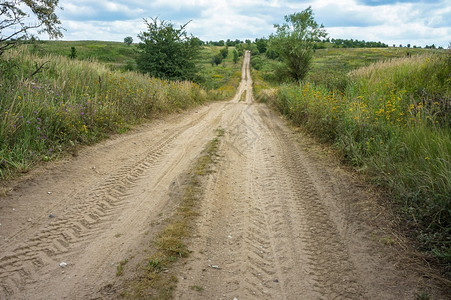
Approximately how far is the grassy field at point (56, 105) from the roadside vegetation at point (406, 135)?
5540mm

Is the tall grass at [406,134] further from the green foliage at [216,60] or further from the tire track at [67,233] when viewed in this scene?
the green foliage at [216,60]

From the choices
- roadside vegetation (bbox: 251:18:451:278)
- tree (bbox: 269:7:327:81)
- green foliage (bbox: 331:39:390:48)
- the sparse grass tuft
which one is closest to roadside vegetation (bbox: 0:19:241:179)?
the sparse grass tuft

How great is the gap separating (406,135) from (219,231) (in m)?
3.75

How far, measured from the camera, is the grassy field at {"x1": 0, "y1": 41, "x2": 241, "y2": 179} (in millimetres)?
5832

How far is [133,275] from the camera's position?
9.89 ft

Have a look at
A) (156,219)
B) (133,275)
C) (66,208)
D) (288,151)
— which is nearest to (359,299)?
(133,275)

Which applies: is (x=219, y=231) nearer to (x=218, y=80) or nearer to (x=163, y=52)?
(x=163, y=52)

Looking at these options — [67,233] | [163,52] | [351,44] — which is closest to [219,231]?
[67,233]

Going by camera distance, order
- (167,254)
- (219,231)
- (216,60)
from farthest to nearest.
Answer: (216,60), (219,231), (167,254)

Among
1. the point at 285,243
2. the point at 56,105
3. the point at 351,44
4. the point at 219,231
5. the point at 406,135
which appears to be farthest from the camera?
the point at 351,44

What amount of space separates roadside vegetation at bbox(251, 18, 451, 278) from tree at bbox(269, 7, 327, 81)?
20.2 m

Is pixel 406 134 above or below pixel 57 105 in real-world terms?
below

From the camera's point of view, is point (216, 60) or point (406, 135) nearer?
point (406, 135)

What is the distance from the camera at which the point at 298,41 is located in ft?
99.7
